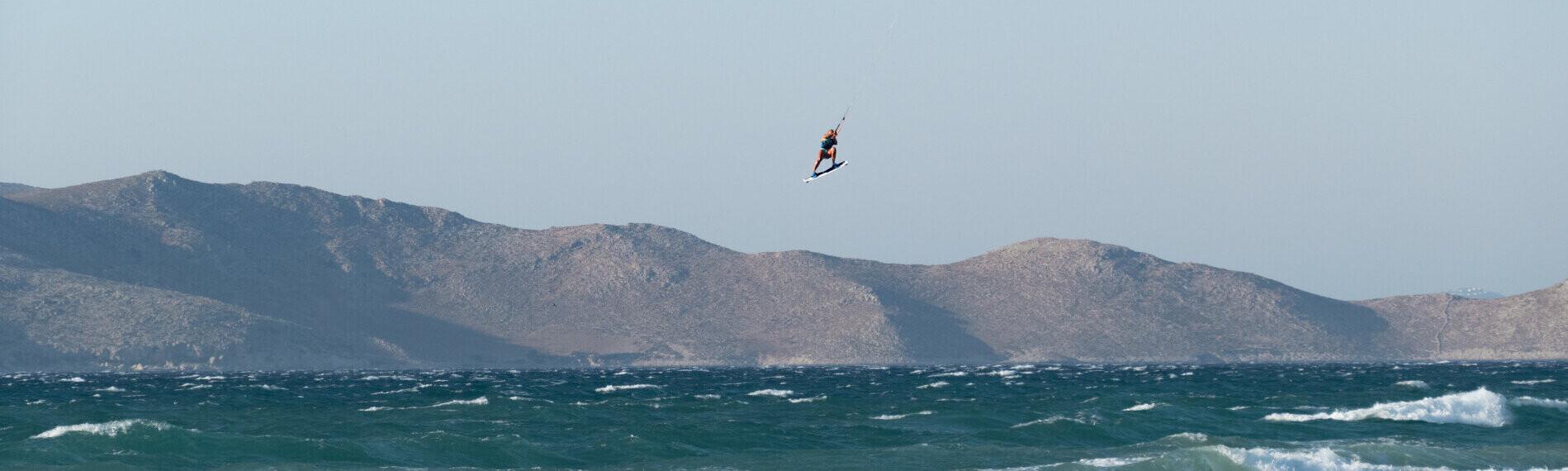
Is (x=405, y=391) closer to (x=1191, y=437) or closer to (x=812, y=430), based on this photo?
(x=812, y=430)

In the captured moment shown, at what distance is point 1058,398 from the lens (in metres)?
90.4

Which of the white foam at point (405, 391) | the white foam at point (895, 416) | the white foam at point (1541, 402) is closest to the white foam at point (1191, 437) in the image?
the white foam at point (895, 416)

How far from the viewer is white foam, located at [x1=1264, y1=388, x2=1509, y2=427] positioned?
219ft

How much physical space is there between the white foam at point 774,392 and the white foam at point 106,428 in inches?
1760

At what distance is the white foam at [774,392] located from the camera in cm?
9749

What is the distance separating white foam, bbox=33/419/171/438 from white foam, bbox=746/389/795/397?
4470 cm

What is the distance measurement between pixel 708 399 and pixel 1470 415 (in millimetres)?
39744

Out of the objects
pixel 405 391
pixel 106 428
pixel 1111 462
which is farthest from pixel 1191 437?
pixel 405 391

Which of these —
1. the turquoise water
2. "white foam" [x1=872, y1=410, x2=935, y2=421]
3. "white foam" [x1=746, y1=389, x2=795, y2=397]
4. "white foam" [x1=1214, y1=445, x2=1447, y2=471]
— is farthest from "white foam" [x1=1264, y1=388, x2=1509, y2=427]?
"white foam" [x1=746, y1=389, x2=795, y2=397]

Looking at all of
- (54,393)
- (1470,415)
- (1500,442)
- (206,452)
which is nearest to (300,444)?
(206,452)

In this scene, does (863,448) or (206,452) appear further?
(863,448)

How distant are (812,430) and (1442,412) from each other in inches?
1006

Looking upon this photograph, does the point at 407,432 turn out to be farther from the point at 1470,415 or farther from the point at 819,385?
the point at 819,385

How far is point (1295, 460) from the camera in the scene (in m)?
48.0
